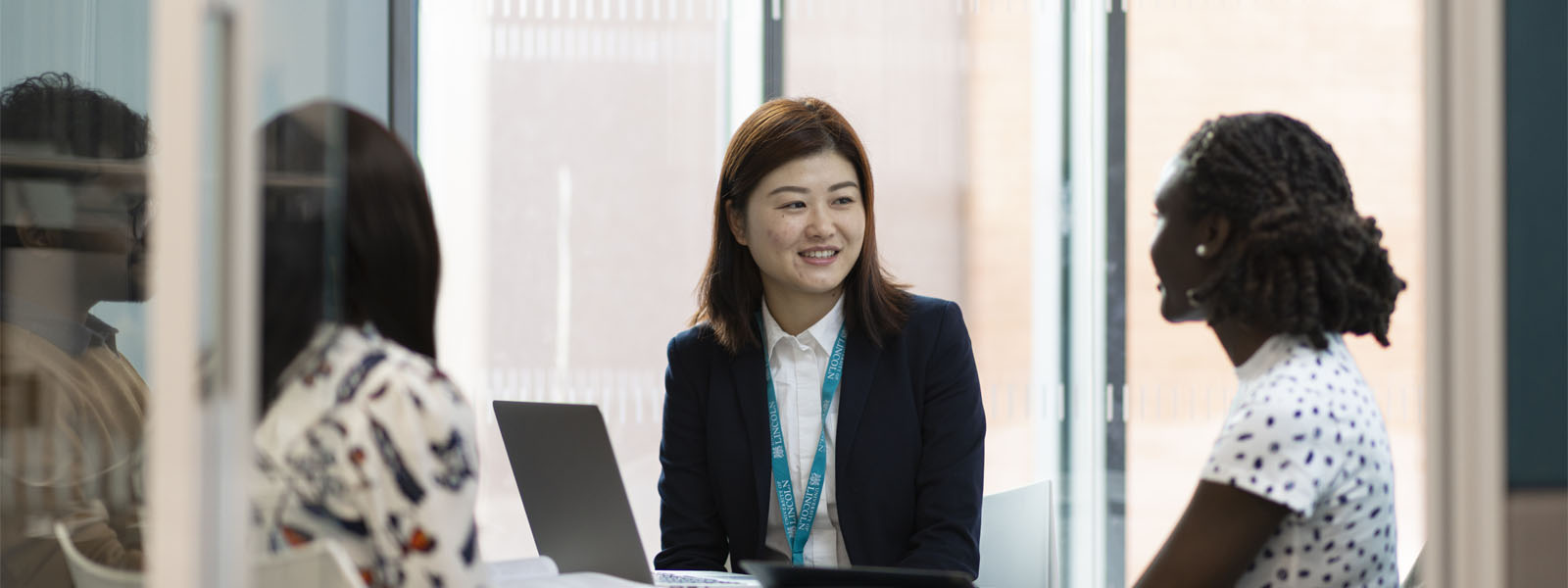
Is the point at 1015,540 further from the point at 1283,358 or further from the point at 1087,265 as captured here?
the point at 1087,265

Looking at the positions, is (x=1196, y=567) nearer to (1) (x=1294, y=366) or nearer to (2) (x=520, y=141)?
(1) (x=1294, y=366)

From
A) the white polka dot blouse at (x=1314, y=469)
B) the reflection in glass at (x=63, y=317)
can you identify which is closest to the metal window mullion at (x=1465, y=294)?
the white polka dot blouse at (x=1314, y=469)

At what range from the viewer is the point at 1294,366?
1.78m

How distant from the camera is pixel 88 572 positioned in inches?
67.2

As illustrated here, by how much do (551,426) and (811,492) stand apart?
63 centimetres

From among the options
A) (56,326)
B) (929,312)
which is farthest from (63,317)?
(929,312)

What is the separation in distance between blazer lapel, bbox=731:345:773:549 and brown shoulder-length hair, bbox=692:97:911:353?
39mm

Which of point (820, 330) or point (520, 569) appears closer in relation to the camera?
point (520, 569)

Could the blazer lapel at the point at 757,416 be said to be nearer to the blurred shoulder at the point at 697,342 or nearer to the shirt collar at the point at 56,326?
the blurred shoulder at the point at 697,342

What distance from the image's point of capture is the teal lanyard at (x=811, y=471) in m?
2.44

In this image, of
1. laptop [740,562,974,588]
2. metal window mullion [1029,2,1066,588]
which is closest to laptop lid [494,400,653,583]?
laptop [740,562,974,588]

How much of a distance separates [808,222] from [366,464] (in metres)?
1.31

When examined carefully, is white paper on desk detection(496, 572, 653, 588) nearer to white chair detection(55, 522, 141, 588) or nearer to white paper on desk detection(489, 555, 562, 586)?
white paper on desk detection(489, 555, 562, 586)

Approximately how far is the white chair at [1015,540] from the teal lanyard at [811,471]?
622 mm
